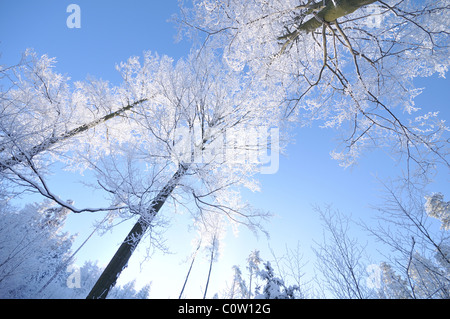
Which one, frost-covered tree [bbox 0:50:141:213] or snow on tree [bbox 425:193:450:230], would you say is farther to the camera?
snow on tree [bbox 425:193:450:230]

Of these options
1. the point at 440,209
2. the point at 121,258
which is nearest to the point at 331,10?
the point at 121,258

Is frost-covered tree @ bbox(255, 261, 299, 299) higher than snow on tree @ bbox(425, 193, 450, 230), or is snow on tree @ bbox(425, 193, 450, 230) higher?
snow on tree @ bbox(425, 193, 450, 230)

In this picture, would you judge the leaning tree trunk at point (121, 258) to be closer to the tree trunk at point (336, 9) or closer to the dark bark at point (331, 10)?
the dark bark at point (331, 10)

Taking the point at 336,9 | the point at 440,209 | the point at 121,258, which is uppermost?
the point at 440,209

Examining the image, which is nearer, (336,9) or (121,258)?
(336,9)

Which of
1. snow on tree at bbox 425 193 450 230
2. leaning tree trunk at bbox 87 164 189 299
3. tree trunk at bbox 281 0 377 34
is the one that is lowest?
leaning tree trunk at bbox 87 164 189 299

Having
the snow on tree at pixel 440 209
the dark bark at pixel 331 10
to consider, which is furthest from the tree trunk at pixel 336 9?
the snow on tree at pixel 440 209

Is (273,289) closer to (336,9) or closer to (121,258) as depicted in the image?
(121,258)

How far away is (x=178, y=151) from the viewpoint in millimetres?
4051

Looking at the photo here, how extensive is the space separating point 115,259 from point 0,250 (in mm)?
11503

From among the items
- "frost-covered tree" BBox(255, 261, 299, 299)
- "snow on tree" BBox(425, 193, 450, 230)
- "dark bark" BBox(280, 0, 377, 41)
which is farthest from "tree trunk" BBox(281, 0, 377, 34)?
"snow on tree" BBox(425, 193, 450, 230)

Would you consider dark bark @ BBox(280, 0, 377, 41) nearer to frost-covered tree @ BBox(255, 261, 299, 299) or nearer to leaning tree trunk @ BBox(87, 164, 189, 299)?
leaning tree trunk @ BBox(87, 164, 189, 299)
